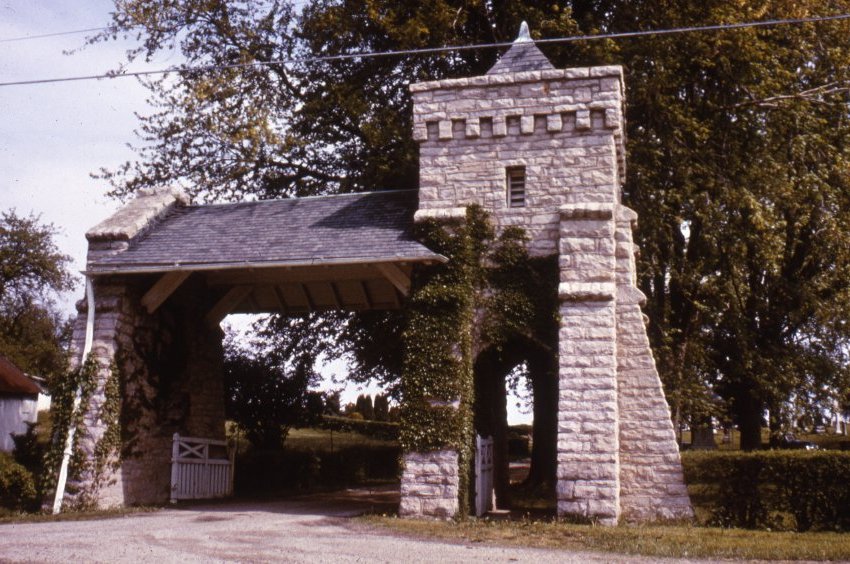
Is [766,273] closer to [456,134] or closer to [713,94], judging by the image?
[713,94]

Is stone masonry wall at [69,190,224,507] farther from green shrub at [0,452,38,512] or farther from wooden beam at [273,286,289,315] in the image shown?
green shrub at [0,452,38,512]

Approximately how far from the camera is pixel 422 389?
39.5 ft

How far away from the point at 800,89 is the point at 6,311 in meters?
42.0

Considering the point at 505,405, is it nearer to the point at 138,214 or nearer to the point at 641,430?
the point at 641,430

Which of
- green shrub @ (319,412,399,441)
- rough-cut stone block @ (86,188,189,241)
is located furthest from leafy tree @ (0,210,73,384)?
rough-cut stone block @ (86,188,189,241)

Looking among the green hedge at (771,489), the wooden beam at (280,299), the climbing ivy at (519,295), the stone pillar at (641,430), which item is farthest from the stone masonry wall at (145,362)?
the green hedge at (771,489)

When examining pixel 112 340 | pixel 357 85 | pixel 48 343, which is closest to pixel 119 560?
pixel 112 340

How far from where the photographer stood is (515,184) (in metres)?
13.0

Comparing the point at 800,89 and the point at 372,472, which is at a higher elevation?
the point at 800,89

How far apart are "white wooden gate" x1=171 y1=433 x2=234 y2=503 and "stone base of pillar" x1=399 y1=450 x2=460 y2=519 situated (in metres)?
5.02

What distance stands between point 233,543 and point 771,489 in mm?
7050

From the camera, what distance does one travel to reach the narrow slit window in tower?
12.9 m

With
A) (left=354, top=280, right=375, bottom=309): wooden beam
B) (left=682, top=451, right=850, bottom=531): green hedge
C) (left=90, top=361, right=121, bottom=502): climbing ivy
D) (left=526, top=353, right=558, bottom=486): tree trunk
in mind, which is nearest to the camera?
(left=682, top=451, right=850, bottom=531): green hedge

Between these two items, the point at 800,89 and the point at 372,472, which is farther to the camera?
the point at 372,472
